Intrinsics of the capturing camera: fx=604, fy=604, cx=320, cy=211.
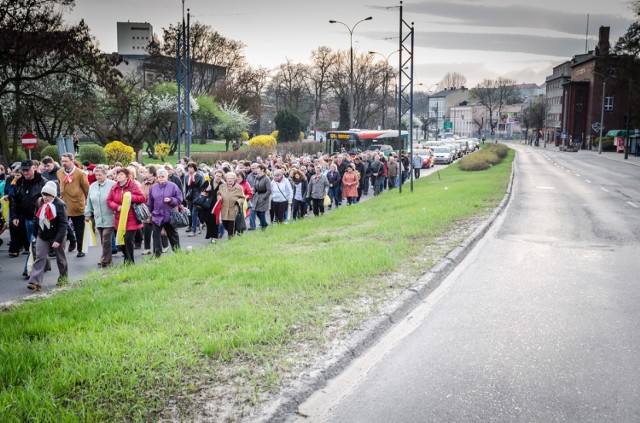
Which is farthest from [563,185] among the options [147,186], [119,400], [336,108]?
[336,108]

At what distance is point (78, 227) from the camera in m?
13.0

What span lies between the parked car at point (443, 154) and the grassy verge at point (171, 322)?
148 ft

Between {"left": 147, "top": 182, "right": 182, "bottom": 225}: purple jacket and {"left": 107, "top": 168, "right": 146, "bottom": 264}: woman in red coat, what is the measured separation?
14.9 inches

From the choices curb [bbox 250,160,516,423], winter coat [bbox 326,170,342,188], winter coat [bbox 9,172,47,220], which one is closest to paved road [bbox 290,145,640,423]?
curb [bbox 250,160,516,423]

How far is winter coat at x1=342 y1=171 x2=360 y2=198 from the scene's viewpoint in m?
22.2

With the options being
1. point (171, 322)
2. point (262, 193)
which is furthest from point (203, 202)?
point (171, 322)

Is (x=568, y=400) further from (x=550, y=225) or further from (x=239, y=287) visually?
(x=550, y=225)

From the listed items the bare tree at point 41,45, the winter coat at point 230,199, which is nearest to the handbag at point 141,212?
the winter coat at point 230,199

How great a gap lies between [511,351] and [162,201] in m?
7.55

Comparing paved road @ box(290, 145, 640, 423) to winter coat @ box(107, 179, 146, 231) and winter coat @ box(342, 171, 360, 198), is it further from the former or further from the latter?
winter coat @ box(342, 171, 360, 198)

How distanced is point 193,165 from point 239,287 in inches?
327

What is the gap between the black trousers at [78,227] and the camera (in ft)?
42.5

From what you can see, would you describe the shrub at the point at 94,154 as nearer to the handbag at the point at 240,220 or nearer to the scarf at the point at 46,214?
the handbag at the point at 240,220

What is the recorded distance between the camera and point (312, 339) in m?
6.27
